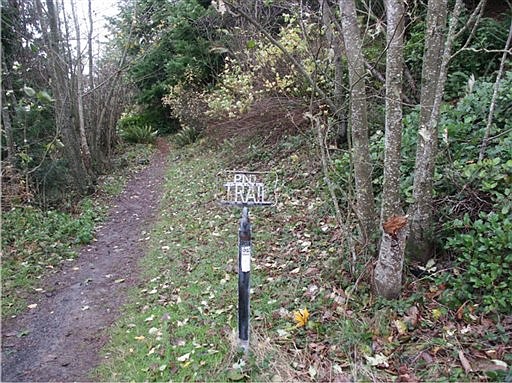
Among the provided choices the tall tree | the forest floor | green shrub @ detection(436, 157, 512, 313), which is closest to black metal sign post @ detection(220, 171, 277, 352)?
the forest floor

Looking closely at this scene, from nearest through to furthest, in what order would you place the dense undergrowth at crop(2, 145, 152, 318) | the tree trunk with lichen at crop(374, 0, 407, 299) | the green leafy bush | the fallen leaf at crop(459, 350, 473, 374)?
the fallen leaf at crop(459, 350, 473, 374) → the tree trunk with lichen at crop(374, 0, 407, 299) → the dense undergrowth at crop(2, 145, 152, 318) → the green leafy bush

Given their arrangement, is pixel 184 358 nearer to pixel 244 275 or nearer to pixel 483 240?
pixel 244 275

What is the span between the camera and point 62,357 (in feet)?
11.6

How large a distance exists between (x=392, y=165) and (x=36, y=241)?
17.6 feet

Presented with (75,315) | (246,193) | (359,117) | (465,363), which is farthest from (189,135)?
(465,363)

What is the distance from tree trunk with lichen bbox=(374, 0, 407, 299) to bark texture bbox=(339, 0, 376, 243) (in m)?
0.27

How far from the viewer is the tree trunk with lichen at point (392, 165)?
10.8ft

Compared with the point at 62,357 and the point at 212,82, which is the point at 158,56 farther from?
the point at 62,357

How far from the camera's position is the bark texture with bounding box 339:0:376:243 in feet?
11.5

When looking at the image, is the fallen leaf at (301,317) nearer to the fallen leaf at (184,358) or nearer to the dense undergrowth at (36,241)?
the fallen leaf at (184,358)

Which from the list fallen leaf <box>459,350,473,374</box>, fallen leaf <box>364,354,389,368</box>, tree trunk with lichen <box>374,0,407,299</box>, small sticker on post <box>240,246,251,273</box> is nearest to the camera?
fallen leaf <box>459,350,473,374</box>

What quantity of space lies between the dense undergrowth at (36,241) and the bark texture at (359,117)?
3882mm

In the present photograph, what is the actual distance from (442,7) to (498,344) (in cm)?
266

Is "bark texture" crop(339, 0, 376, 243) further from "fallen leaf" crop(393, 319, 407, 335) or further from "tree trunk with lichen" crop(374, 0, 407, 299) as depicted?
"fallen leaf" crop(393, 319, 407, 335)
